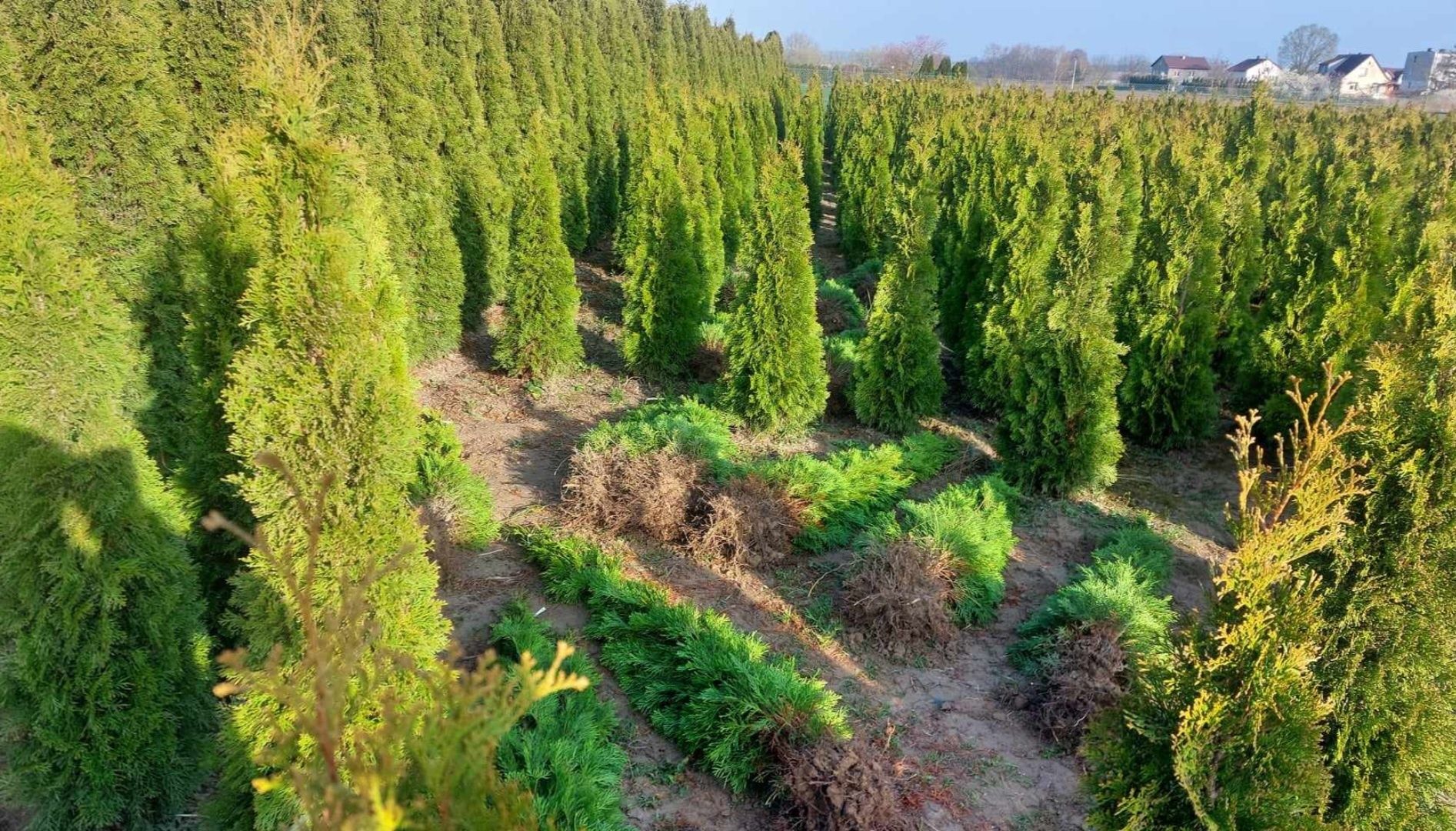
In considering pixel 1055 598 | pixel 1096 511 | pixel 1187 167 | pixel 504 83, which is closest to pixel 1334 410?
pixel 1096 511

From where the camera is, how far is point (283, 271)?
115 inches

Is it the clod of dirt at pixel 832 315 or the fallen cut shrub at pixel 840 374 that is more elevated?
the clod of dirt at pixel 832 315

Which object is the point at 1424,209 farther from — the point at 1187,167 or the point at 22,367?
the point at 22,367

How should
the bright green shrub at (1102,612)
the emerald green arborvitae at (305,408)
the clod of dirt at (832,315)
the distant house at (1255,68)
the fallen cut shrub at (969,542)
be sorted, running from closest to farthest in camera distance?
the emerald green arborvitae at (305,408), the bright green shrub at (1102,612), the fallen cut shrub at (969,542), the clod of dirt at (832,315), the distant house at (1255,68)

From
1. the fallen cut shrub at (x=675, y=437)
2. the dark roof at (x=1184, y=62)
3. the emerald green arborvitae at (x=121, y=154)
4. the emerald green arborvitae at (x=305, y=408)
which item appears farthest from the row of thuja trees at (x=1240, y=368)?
the dark roof at (x=1184, y=62)

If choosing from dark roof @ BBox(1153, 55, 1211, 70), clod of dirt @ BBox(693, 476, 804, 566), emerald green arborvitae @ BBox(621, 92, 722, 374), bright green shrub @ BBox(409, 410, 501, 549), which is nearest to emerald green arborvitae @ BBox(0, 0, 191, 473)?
bright green shrub @ BBox(409, 410, 501, 549)

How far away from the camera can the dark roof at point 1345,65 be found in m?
60.6

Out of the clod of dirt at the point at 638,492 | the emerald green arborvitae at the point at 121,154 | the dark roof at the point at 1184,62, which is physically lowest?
the clod of dirt at the point at 638,492

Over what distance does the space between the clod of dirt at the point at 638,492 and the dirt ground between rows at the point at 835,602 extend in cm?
23

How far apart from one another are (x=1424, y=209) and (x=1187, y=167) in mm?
3162

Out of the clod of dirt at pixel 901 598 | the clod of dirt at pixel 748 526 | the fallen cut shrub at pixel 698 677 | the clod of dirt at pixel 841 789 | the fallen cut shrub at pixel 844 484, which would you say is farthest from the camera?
the fallen cut shrub at pixel 844 484

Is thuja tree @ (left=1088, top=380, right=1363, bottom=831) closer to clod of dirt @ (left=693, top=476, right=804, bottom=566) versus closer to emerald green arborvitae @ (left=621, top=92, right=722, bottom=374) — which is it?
clod of dirt @ (left=693, top=476, right=804, bottom=566)

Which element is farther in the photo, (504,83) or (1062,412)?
(504,83)

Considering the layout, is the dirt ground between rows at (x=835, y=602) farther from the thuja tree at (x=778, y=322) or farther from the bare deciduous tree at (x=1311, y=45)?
the bare deciduous tree at (x=1311, y=45)
